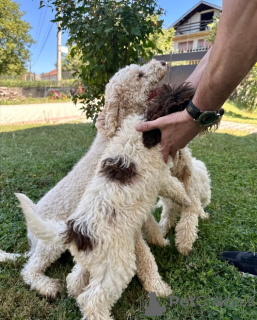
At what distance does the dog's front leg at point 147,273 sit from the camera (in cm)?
213

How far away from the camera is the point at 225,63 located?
1472 mm

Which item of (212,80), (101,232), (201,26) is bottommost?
(101,232)

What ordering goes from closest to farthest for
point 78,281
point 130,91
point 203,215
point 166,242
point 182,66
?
point 78,281
point 166,242
point 130,91
point 203,215
point 182,66

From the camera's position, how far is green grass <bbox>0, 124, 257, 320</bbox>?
1.99 meters

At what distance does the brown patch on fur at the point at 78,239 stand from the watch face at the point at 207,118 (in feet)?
3.46

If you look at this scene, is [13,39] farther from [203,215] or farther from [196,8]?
[203,215]

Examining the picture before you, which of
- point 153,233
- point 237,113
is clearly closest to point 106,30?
point 153,233

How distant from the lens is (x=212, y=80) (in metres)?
1.57

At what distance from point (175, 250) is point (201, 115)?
1.52 meters

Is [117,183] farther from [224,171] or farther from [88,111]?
[224,171]

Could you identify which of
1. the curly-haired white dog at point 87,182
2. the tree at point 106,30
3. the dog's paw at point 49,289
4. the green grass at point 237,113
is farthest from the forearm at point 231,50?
the green grass at point 237,113

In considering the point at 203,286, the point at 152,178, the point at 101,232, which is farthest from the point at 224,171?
the point at 101,232

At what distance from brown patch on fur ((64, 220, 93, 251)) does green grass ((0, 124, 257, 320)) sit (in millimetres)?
625

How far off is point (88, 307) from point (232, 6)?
1.92m
